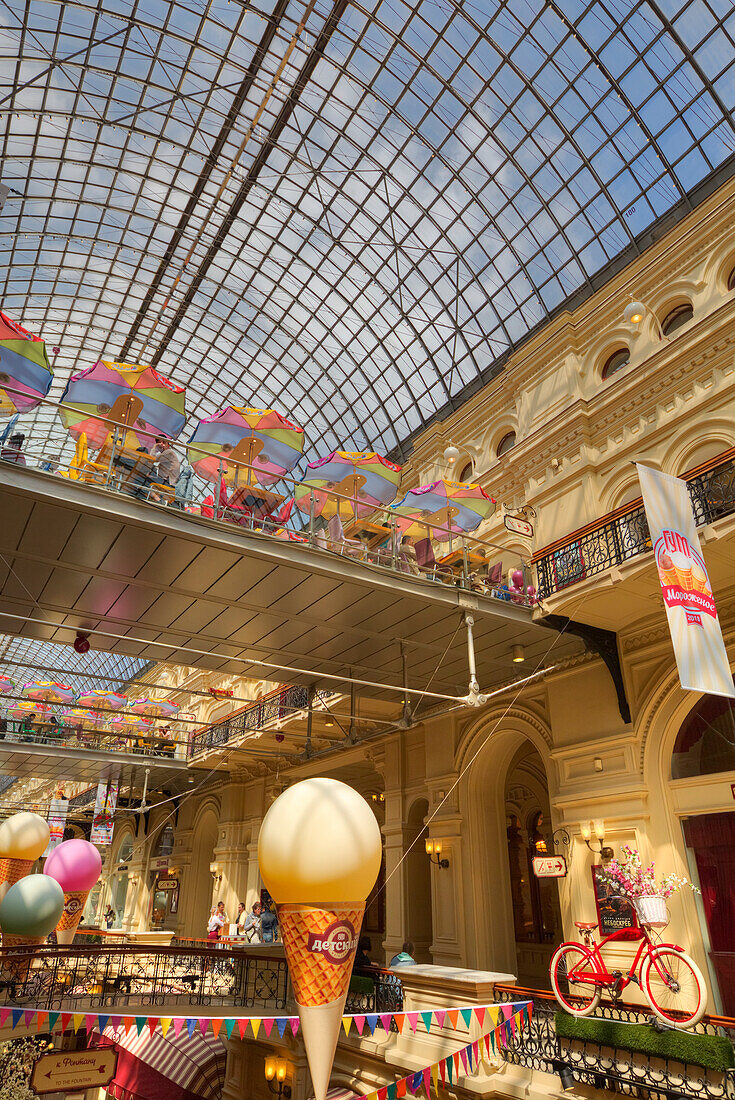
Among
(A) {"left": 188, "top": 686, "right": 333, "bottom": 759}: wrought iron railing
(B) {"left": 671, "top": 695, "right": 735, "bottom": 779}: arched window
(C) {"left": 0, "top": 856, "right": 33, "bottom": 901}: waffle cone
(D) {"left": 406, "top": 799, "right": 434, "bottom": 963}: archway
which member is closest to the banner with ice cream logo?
(B) {"left": 671, "top": 695, "right": 735, "bottom": 779}: arched window

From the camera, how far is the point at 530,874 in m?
23.4

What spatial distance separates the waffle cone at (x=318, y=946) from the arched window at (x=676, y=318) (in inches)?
552

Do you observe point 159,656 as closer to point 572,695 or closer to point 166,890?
point 572,695

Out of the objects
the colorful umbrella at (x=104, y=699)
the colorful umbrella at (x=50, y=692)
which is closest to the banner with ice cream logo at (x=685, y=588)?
the colorful umbrella at (x=104, y=699)

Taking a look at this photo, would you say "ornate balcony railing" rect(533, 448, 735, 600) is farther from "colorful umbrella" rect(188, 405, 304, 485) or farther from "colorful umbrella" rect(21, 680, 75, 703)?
"colorful umbrella" rect(21, 680, 75, 703)

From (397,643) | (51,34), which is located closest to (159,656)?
(397,643)

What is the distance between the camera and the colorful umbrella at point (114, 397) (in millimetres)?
12062

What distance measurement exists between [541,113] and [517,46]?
1.61 metres

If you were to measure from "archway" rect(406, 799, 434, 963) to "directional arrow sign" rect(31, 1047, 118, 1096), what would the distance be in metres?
8.03

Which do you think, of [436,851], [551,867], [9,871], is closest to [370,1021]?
[551,867]

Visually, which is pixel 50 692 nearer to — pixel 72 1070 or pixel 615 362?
pixel 72 1070

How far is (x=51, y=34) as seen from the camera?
68.5 feet

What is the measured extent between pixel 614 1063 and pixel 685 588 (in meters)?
6.18

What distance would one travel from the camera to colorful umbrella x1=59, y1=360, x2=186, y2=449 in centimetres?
1206
